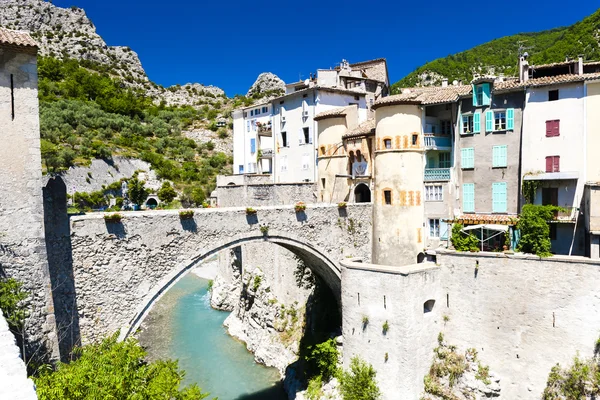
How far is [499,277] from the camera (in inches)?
717

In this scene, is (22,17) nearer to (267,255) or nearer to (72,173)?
(72,173)

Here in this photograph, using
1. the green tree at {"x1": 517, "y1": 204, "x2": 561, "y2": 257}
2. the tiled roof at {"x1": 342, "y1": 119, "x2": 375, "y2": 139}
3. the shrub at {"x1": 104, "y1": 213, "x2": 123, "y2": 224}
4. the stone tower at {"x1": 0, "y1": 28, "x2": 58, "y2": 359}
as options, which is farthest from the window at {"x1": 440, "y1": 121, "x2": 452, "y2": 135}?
the stone tower at {"x1": 0, "y1": 28, "x2": 58, "y2": 359}

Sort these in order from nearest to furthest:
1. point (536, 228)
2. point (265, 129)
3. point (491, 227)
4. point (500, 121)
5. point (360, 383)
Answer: point (536, 228), point (360, 383), point (491, 227), point (500, 121), point (265, 129)

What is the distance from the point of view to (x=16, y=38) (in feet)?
33.0

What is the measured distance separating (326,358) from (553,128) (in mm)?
15584

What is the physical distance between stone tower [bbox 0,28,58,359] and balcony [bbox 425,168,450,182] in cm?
1745

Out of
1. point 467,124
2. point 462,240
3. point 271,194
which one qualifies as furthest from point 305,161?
point 462,240

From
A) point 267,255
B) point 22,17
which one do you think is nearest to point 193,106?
point 22,17

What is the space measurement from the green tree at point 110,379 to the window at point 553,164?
18033mm

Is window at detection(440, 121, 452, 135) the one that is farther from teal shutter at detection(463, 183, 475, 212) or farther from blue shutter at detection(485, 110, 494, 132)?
teal shutter at detection(463, 183, 475, 212)

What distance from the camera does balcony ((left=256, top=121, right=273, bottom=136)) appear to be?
38.0 meters

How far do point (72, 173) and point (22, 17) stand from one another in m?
62.4

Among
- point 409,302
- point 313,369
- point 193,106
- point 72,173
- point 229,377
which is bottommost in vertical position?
point 229,377

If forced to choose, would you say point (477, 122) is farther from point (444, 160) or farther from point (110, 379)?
point (110, 379)
